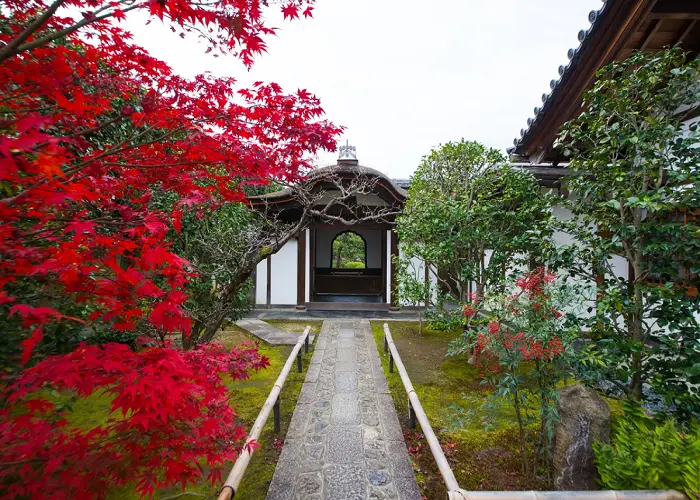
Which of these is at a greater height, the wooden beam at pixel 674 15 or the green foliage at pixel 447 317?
the wooden beam at pixel 674 15

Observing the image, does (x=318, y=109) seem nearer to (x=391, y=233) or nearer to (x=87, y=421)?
(x=87, y=421)

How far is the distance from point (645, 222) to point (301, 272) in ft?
28.4

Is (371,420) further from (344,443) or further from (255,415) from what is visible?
(255,415)

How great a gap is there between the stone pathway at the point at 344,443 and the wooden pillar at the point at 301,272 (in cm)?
471

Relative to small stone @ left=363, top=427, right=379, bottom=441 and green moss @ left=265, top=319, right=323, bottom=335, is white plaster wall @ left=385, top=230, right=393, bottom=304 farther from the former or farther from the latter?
small stone @ left=363, top=427, right=379, bottom=441

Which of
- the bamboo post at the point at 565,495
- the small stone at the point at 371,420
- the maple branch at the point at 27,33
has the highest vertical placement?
the maple branch at the point at 27,33

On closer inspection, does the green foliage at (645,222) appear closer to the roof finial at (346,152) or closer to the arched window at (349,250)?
the roof finial at (346,152)

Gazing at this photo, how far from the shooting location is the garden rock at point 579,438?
272 centimetres

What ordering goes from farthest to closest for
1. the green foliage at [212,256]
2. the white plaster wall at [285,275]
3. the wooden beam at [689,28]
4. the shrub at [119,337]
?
the white plaster wall at [285,275] < the shrub at [119,337] < the green foliage at [212,256] < the wooden beam at [689,28]

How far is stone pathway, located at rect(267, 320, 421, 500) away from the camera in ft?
9.57

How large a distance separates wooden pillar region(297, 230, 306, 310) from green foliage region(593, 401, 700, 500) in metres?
8.60

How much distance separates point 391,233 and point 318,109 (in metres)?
7.04

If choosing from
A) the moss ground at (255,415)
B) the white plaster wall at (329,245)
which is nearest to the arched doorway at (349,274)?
the white plaster wall at (329,245)

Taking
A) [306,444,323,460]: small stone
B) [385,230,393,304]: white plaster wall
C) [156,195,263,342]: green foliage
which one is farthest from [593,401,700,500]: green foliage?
[385,230,393,304]: white plaster wall
